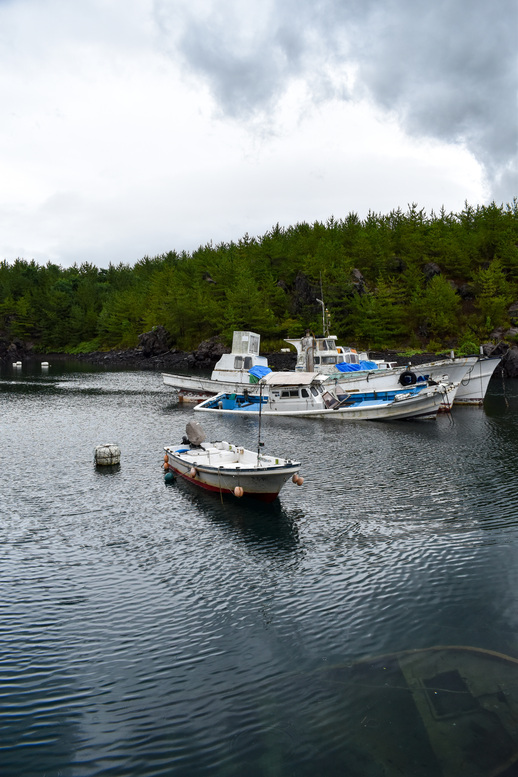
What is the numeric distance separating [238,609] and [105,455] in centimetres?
1804

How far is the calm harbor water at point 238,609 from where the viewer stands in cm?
1065

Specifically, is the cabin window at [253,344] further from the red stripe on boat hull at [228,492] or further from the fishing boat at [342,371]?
the red stripe on boat hull at [228,492]

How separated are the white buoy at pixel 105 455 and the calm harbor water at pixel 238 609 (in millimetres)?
522

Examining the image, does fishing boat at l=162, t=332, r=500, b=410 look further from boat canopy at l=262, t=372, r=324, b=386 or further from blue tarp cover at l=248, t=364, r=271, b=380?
boat canopy at l=262, t=372, r=324, b=386

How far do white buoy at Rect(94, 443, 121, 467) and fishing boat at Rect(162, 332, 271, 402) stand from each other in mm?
25383

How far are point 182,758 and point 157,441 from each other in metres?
29.7

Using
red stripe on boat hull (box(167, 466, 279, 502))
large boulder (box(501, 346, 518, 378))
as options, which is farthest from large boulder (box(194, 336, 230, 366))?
red stripe on boat hull (box(167, 466, 279, 502))

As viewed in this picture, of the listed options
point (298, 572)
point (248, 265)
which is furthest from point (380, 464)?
point (248, 265)

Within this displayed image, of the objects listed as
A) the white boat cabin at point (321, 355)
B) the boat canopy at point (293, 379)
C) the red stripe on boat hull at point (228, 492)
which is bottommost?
the red stripe on boat hull at point (228, 492)

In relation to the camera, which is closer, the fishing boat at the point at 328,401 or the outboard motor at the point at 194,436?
the outboard motor at the point at 194,436

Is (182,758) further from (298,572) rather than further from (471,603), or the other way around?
(471,603)

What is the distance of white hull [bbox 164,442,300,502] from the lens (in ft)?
77.7

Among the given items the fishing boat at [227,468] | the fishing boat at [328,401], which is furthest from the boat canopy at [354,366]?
the fishing boat at [227,468]

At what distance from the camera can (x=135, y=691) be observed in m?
12.1
